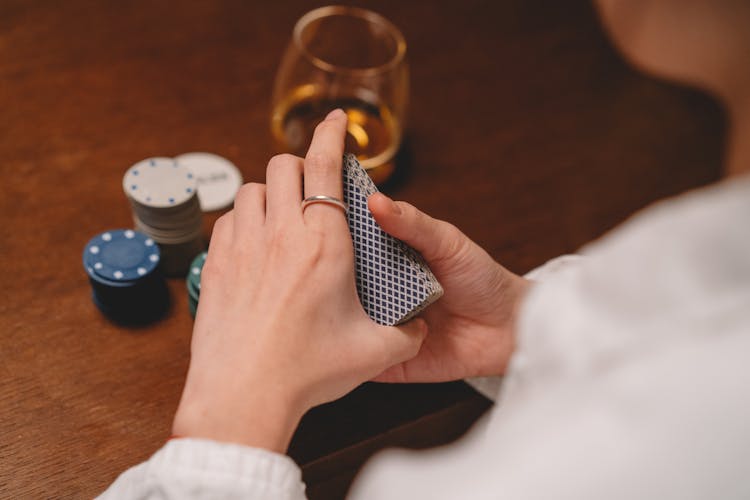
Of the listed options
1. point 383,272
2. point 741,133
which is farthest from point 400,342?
point 741,133

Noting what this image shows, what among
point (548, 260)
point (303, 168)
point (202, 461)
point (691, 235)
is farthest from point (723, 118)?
point (202, 461)

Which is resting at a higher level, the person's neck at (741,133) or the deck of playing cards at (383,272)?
the person's neck at (741,133)

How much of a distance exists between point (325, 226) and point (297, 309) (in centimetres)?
8

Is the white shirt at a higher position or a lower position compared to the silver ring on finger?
higher

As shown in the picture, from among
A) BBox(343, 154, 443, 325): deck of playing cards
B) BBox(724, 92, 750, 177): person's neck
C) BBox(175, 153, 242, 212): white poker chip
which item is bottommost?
BBox(175, 153, 242, 212): white poker chip

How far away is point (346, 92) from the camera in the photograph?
0.94 metres

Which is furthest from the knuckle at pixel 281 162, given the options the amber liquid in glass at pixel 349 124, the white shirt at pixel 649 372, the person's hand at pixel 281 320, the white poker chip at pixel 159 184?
the white shirt at pixel 649 372

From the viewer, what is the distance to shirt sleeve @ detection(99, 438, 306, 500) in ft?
1.74

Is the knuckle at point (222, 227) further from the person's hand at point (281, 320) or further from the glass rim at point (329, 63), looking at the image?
the glass rim at point (329, 63)

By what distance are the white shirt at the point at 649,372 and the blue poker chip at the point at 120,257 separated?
0.45 m

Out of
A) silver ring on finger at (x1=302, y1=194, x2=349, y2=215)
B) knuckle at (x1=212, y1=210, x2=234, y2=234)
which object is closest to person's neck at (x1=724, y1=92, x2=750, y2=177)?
silver ring on finger at (x1=302, y1=194, x2=349, y2=215)

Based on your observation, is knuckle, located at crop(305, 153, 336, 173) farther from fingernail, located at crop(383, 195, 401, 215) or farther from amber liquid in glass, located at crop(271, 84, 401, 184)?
amber liquid in glass, located at crop(271, 84, 401, 184)

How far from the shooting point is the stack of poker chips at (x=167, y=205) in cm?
76

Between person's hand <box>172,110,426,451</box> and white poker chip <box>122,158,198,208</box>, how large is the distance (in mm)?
84
